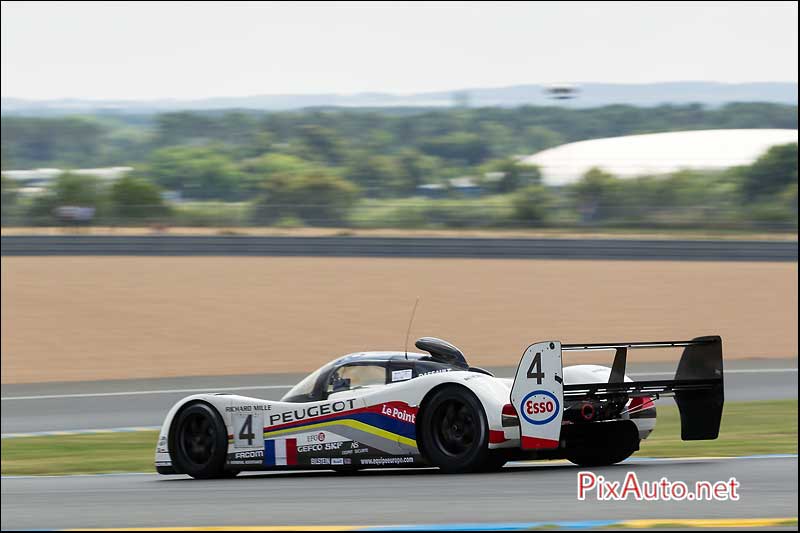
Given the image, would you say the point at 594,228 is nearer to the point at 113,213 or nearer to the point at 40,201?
the point at 113,213

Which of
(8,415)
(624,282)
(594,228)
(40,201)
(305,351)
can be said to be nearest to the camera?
(8,415)

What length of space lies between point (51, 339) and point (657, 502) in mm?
18596

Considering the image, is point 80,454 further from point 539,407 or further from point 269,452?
point 539,407

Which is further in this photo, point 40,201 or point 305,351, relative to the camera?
point 40,201

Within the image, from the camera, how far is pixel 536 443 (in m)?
7.18

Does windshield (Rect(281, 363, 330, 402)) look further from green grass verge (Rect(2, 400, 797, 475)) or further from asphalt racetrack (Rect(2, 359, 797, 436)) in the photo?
asphalt racetrack (Rect(2, 359, 797, 436))

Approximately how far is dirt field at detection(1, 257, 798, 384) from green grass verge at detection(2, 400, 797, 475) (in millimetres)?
5642

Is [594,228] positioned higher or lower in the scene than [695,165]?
lower

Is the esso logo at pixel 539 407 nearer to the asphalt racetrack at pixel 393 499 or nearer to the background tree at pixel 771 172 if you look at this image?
the asphalt racetrack at pixel 393 499

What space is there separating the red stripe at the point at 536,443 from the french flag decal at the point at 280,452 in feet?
6.50

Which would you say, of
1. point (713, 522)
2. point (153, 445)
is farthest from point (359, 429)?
point (153, 445)

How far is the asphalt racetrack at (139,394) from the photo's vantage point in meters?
15.9

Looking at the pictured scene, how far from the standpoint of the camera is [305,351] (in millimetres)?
21734

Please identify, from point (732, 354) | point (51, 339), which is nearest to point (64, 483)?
point (51, 339)
